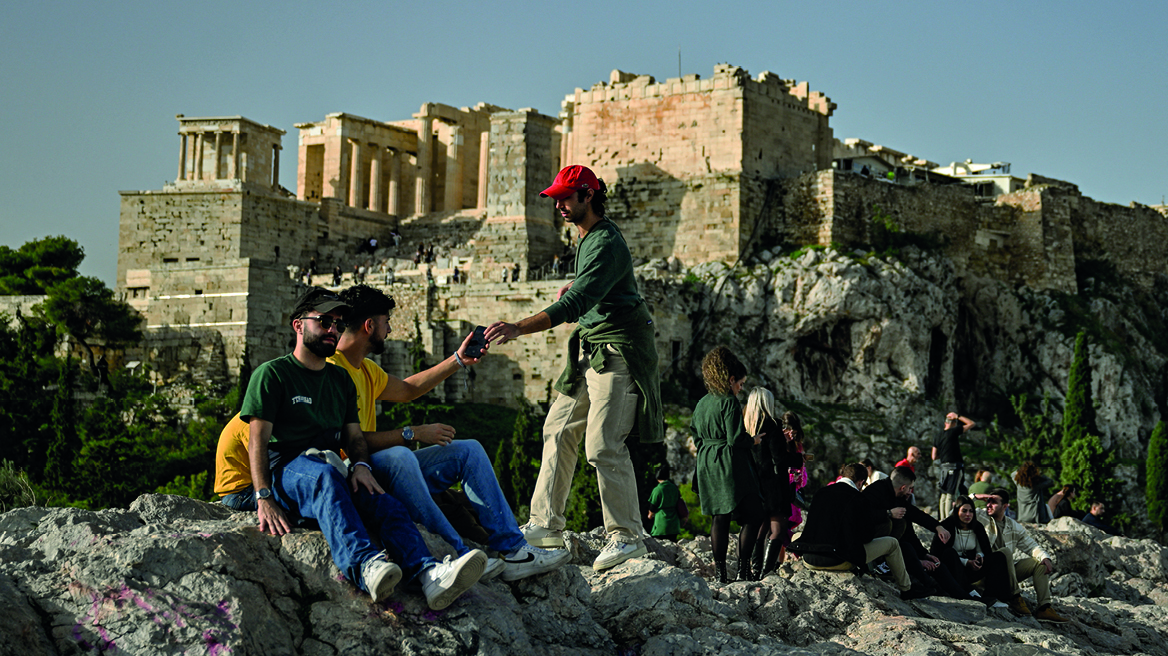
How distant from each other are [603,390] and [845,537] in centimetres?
223

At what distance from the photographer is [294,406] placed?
6.18 m

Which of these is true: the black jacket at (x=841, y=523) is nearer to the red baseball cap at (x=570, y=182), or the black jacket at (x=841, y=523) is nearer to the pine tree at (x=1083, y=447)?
the red baseball cap at (x=570, y=182)

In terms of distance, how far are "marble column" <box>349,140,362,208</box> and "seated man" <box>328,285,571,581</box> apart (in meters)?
36.0

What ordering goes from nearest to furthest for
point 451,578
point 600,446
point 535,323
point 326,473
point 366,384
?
point 451,578, point 326,473, point 535,323, point 366,384, point 600,446

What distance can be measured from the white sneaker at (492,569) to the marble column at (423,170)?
37894 millimetres

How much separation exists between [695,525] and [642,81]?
53.3ft

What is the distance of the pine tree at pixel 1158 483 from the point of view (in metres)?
29.2

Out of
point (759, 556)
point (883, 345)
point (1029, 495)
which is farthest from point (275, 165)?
point (759, 556)

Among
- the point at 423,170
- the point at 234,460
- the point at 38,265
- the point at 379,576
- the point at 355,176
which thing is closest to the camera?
the point at 379,576

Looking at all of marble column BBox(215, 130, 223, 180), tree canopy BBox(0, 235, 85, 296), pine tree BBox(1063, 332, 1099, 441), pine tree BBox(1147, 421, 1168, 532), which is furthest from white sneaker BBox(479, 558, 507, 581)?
marble column BBox(215, 130, 223, 180)

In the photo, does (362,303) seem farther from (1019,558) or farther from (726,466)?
(1019,558)

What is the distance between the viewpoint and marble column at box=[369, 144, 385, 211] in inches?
1713

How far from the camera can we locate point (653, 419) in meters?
7.32

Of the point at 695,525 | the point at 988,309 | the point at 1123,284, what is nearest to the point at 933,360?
the point at 988,309
